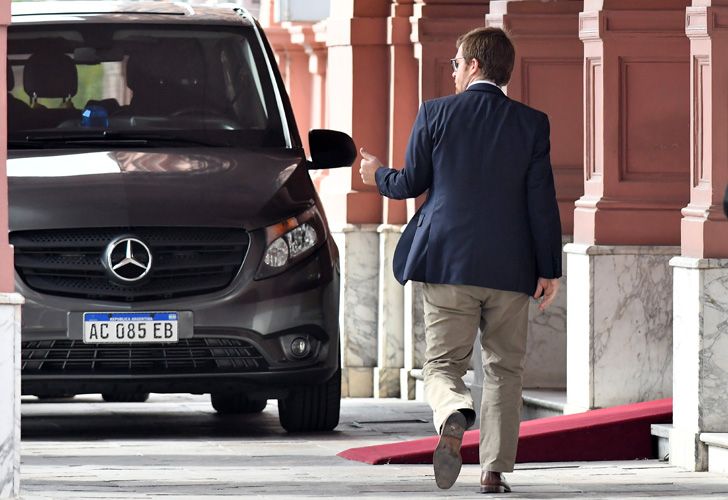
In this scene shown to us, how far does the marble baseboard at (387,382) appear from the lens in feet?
48.3

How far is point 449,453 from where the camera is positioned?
8570 mm

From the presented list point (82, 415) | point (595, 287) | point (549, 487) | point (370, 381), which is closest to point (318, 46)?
point (370, 381)

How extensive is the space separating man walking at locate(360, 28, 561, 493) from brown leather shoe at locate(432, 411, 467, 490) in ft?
0.67

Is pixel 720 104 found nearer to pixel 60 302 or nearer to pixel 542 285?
pixel 542 285

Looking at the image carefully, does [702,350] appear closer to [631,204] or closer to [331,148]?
[631,204]

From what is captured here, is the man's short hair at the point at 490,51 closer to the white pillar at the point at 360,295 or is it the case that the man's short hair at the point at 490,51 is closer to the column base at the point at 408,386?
the column base at the point at 408,386

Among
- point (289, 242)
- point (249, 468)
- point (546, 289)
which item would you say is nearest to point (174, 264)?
point (289, 242)

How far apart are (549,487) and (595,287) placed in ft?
7.28

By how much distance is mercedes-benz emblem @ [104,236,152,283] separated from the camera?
10641 mm

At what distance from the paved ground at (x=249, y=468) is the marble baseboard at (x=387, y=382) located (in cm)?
200

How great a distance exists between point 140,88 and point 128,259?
4.48ft

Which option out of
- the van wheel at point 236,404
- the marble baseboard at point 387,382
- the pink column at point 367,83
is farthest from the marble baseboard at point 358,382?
the van wheel at point 236,404

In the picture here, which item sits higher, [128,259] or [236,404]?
[128,259]

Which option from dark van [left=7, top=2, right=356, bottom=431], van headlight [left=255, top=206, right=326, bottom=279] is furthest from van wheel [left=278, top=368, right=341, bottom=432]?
van headlight [left=255, top=206, right=326, bottom=279]
